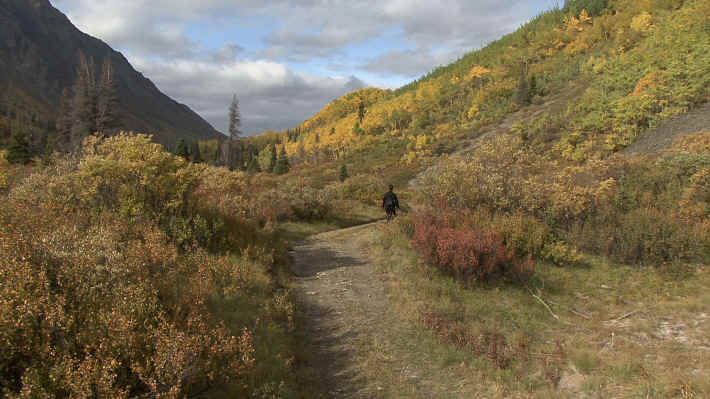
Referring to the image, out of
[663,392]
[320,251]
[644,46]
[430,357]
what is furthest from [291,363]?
[644,46]

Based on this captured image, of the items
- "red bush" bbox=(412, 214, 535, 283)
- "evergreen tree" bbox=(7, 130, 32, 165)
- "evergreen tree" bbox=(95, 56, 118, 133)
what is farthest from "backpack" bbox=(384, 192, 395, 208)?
"evergreen tree" bbox=(7, 130, 32, 165)

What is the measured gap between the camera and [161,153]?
8695 mm

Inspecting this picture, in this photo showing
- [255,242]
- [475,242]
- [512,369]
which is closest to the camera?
[512,369]

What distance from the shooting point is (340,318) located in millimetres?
7145

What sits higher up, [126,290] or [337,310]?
[126,290]

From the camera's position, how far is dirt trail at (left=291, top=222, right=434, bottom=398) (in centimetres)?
522

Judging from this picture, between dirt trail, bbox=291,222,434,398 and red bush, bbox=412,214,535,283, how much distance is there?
1592 millimetres

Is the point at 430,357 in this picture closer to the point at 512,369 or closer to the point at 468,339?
the point at 468,339

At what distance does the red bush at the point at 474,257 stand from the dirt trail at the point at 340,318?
1.59m

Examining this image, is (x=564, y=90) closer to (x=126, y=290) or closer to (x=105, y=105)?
(x=105, y=105)

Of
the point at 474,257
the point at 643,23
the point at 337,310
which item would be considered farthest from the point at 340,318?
the point at 643,23

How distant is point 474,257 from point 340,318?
3.20 m

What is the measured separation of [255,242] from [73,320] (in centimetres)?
669

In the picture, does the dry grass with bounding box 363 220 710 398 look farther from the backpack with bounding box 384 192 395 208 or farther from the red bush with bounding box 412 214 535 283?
the backpack with bounding box 384 192 395 208
